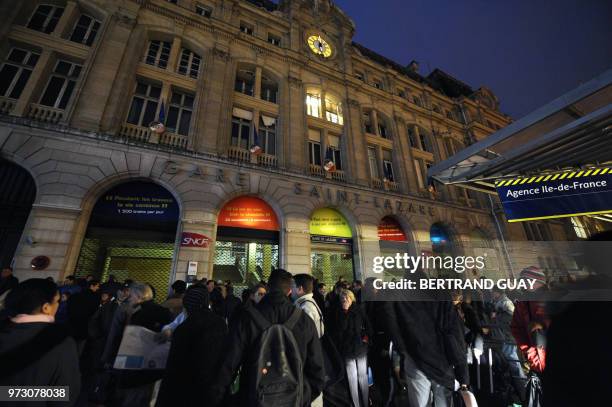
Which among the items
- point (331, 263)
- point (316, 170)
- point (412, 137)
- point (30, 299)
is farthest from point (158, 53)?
point (412, 137)

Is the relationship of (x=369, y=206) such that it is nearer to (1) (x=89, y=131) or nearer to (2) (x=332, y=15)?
(1) (x=89, y=131)

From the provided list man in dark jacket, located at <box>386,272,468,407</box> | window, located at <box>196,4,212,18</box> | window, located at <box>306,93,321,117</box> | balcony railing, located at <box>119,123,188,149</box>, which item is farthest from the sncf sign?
window, located at <box>196,4,212,18</box>

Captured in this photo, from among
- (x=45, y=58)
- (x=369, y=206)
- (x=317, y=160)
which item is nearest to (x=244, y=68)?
(x=317, y=160)

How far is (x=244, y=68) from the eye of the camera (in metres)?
14.0

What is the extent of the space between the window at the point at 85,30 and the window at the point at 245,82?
6.52 metres

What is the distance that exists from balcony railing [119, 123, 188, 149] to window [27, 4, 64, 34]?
19.1ft

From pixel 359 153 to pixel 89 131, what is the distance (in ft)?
42.0

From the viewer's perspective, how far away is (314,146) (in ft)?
47.2

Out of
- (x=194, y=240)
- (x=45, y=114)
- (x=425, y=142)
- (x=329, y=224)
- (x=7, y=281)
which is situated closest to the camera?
(x=7, y=281)

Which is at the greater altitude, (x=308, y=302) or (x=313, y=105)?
(x=313, y=105)

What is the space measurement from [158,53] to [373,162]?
1358 centimetres

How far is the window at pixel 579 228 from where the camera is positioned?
20766mm

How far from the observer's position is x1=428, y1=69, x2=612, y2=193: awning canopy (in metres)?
5.87

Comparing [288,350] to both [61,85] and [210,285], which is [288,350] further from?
[61,85]
